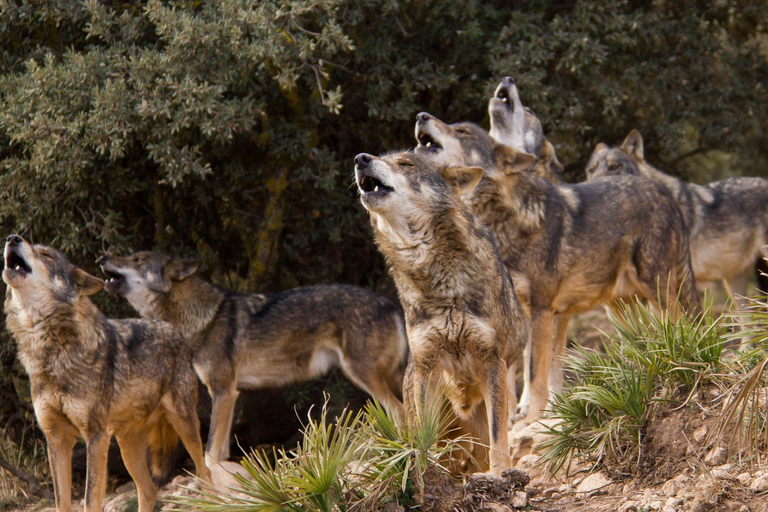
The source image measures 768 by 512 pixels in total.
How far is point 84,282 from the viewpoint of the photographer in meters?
7.02

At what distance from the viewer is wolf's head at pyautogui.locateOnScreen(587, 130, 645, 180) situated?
9.59m

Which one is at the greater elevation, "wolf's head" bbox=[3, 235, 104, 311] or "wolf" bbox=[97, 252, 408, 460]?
"wolf's head" bbox=[3, 235, 104, 311]

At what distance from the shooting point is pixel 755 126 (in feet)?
35.3

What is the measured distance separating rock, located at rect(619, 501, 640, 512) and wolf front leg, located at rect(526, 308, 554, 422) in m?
2.64

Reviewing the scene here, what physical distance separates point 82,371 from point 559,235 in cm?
401

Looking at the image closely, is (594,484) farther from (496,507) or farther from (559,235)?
(559,235)

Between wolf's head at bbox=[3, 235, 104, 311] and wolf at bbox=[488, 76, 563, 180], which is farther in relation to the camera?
wolf at bbox=[488, 76, 563, 180]

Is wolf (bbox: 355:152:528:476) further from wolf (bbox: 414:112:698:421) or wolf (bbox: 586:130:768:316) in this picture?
wolf (bbox: 586:130:768:316)

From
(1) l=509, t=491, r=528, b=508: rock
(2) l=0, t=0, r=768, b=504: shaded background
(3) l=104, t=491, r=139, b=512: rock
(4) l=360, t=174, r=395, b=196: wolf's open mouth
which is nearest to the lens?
(1) l=509, t=491, r=528, b=508: rock

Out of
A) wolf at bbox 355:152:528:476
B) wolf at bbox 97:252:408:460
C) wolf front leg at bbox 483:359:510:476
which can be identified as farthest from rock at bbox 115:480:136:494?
wolf front leg at bbox 483:359:510:476

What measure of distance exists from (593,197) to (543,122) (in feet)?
6.55

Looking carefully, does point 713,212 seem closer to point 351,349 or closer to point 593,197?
point 593,197

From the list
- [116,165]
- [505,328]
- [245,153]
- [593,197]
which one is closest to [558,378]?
[593,197]

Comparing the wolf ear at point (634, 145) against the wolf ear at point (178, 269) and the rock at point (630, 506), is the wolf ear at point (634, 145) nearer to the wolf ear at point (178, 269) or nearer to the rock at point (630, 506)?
the wolf ear at point (178, 269)
